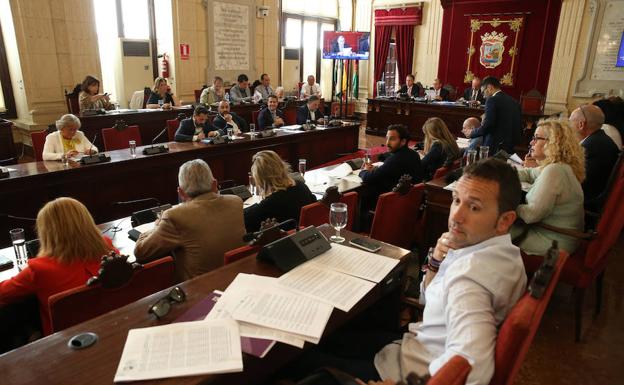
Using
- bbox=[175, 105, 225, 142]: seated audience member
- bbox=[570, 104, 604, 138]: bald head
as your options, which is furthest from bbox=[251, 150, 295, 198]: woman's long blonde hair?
bbox=[570, 104, 604, 138]: bald head

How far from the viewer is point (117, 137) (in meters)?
4.95

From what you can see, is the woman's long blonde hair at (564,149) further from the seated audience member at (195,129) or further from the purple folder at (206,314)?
the seated audience member at (195,129)

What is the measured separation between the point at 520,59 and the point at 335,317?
31.0 feet

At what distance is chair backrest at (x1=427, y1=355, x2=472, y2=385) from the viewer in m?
0.86

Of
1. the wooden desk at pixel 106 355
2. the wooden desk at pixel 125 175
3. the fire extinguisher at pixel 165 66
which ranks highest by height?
the fire extinguisher at pixel 165 66

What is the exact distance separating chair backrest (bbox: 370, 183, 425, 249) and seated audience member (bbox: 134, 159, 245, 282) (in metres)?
0.96

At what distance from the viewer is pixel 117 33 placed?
25.6 ft

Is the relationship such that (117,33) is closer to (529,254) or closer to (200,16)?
(200,16)

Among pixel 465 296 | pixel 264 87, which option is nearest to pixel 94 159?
pixel 465 296

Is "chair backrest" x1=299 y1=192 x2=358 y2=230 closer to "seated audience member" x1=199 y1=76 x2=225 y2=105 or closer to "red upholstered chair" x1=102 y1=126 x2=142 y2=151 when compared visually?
"red upholstered chair" x1=102 y1=126 x2=142 y2=151

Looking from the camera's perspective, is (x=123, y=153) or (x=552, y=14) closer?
(x=123, y=153)

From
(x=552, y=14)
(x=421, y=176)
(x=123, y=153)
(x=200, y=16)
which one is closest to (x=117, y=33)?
(x=200, y=16)

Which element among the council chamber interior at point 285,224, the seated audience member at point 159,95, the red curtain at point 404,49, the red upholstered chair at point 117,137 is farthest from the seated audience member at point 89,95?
the red curtain at point 404,49

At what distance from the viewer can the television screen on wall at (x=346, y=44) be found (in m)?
10.1
